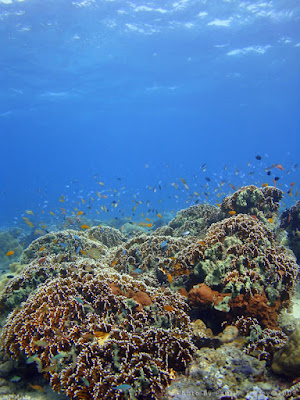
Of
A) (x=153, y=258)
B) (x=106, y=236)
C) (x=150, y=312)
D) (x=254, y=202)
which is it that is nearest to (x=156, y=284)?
(x=153, y=258)

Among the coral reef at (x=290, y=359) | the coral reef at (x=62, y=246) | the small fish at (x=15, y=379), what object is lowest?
the small fish at (x=15, y=379)

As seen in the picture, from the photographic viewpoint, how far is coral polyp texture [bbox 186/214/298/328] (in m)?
5.03

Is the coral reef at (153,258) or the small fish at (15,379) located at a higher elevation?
the coral reef at (153,258)

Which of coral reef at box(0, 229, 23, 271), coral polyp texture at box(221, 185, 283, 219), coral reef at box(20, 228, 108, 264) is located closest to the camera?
coral reef at box(20, 228, 108, 264)

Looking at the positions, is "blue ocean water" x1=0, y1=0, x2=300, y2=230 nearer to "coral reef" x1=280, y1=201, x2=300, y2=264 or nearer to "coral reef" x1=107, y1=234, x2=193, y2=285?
"coral reef" x1=280, y1=201, x2=300, y2=264

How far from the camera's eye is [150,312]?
4.71 meters

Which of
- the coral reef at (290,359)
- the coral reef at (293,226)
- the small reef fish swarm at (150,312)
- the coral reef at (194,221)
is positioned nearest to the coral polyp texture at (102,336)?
the small reef fish swarm at (150,312)

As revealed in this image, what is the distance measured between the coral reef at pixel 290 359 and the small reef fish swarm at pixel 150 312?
0.04ft

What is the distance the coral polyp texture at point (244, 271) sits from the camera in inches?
198

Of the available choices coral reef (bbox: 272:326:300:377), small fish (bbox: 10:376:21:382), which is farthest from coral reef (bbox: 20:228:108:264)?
coral reef (bbox: 272:326:300:377)

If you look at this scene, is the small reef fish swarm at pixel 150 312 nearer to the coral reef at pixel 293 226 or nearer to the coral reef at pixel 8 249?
the coral reef at pixel 293 226

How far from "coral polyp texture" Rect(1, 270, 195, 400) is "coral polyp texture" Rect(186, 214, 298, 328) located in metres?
0.94

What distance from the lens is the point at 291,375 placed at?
342 centimetres

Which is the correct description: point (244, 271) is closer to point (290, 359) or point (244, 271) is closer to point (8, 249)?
point (290, 359)
